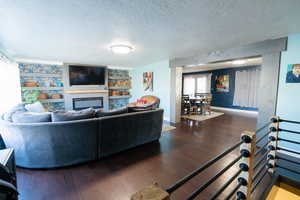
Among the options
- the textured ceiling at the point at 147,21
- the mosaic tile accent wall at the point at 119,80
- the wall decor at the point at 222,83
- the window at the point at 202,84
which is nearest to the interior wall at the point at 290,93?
the textured ceiling at the point at 147,21

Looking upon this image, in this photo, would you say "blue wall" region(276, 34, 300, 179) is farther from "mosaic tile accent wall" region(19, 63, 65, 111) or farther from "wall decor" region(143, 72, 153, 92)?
"mosaic tile accent wall" region(19, 63, 65, 111)

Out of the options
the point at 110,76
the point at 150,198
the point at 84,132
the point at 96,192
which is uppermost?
the point at 110,76

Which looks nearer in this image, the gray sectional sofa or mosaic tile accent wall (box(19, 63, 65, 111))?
the gray sectional sofa

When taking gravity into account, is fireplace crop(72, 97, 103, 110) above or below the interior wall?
below

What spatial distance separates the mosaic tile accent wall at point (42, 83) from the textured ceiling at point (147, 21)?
8.14 ft

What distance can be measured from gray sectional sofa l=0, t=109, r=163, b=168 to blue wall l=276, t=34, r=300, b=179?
3047 millimetres

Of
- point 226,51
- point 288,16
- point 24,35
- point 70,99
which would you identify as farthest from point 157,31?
point 70,99

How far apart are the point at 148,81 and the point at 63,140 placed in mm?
4249

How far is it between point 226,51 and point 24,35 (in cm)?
438

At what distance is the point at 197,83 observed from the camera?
8555 mm

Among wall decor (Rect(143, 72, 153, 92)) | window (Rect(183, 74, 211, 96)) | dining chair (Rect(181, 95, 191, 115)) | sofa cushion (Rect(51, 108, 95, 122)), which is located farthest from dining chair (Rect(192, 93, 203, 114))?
sofa cushion (Rect(51, 108, 95, 122))

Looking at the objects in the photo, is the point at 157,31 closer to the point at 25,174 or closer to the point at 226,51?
the point at 226,51

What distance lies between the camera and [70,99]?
565 centimetres

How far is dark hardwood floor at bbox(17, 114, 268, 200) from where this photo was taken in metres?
1.69
